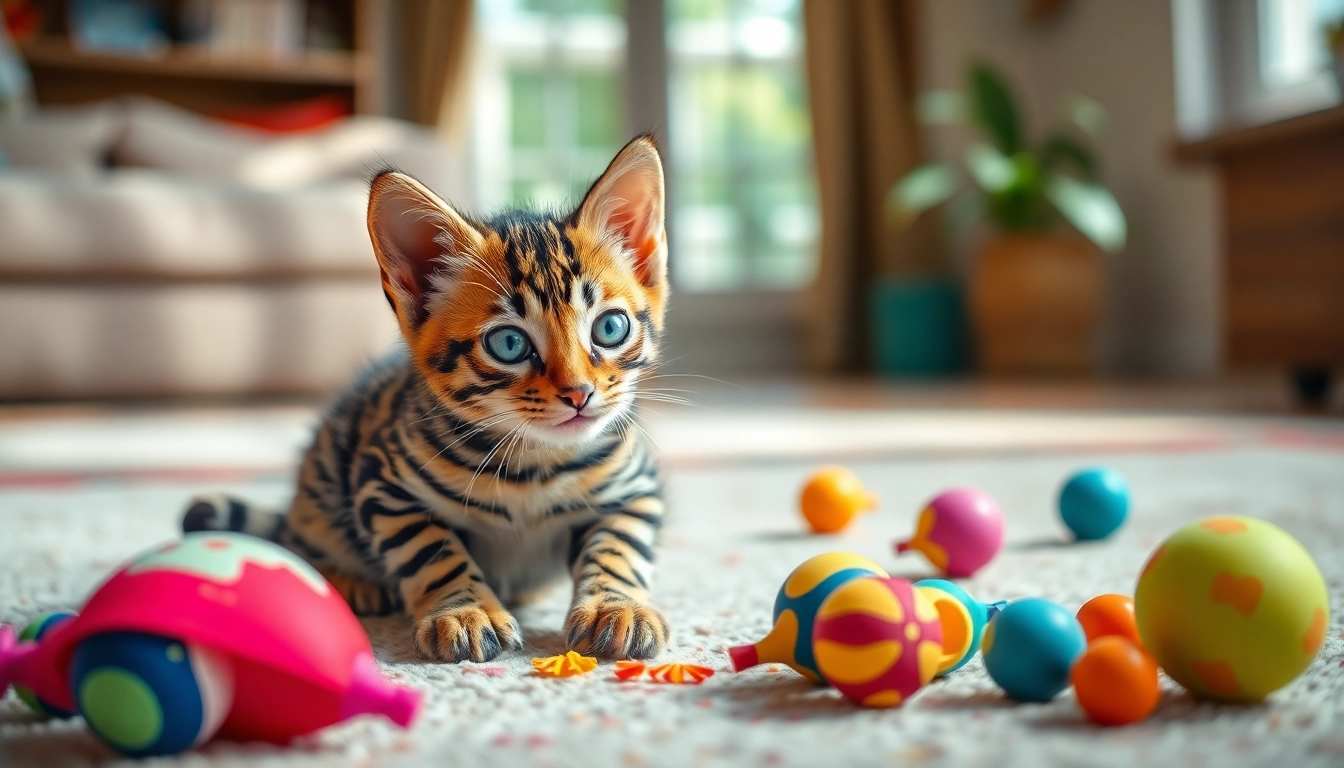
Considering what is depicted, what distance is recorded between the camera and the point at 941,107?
4.55 m

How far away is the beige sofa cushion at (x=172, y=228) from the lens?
3.31m

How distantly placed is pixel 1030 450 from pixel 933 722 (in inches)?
63.3

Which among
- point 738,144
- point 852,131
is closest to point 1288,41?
point 852,131

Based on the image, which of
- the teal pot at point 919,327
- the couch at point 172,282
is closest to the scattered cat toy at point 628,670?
the couch at point 172,282

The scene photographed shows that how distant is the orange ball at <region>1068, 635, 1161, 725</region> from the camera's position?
65 cm


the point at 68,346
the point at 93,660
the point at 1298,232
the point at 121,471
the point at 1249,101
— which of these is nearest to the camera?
the point at 93,660

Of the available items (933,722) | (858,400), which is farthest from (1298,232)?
(933,722)

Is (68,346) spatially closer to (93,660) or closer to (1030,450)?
(1030,450)

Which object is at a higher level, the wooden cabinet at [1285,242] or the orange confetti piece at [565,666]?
the wooden cabinet at [1285,242]

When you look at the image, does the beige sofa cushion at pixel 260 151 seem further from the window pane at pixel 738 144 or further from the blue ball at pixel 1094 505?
the blue ball at pixel 1094 505

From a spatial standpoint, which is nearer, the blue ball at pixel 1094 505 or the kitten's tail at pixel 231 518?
the kitten's tail at pixel 231 518

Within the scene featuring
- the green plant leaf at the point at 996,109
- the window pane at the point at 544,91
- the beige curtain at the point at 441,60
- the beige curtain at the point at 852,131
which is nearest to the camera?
the green plant leaf at the point at 996,109

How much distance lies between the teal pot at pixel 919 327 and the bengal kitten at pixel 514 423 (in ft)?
12.9

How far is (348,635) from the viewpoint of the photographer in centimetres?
66
